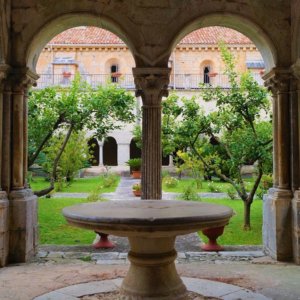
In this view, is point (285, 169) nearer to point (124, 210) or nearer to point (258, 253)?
point (258, 253)

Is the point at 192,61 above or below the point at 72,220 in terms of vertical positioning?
above

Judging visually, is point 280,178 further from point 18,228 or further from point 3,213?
point 3,213

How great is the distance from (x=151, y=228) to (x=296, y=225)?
10.2 ft

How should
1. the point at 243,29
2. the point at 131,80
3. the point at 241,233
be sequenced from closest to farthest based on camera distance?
the point at 243,29 < the point at 241,233 < the point at 131,80

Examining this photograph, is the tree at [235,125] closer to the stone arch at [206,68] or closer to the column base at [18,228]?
the column base at [18,228]

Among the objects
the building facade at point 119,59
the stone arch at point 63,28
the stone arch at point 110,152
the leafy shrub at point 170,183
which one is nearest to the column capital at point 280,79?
the stone arch at point 63,28

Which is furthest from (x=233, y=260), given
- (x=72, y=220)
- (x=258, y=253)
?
(x=72, y=220)

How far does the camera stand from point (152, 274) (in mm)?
3762

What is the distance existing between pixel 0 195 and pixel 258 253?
11.5 ft

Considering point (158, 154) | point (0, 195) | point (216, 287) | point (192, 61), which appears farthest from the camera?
point (192, 61)

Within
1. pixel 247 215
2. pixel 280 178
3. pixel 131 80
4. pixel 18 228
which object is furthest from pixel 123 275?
pixel 131 80

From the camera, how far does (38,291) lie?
175 inches

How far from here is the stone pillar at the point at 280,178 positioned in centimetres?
586

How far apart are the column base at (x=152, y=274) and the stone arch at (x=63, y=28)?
303cm
